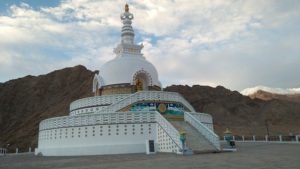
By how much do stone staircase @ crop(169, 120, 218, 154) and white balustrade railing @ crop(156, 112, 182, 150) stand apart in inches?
25.8

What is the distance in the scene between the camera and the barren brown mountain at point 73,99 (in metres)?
79.9

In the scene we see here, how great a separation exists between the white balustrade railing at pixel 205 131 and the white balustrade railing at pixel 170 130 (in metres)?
2.50

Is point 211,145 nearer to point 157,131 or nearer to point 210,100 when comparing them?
point 157,131

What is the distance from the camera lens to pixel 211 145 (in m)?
20.6

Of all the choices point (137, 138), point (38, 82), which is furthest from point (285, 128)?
point (38, 82)

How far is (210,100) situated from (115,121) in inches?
2838

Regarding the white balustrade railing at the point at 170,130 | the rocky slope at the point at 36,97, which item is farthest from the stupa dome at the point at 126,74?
the rocky slope at the point at 36,97

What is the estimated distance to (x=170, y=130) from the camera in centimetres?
2133

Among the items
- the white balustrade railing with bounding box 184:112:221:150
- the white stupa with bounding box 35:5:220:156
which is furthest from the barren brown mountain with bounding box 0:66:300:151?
the white balustrade railing with bounding box 184:112:221:150

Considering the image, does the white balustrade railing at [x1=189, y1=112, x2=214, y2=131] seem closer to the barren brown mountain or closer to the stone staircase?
the stone staircase

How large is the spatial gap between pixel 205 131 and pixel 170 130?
2530 millimetres

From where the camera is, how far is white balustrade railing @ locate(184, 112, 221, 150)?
20.4m

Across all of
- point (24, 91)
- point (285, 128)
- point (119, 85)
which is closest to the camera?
point (119, 85)

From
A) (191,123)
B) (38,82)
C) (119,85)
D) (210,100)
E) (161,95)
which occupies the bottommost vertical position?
(191,123)
